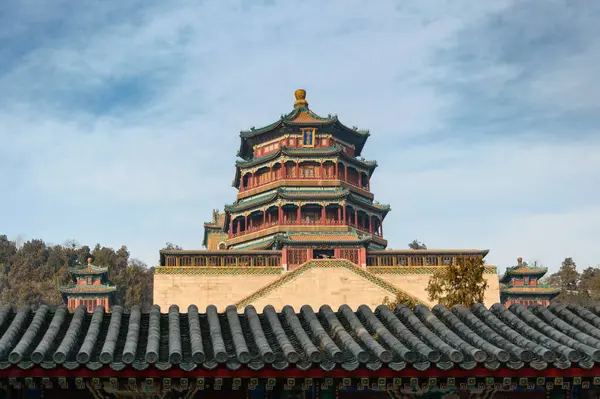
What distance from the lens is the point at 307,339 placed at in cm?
1084

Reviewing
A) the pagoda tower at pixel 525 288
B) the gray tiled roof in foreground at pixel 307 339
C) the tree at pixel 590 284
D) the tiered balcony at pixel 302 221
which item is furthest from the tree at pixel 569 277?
the gray tiled roof in foreground at pixel 307 339

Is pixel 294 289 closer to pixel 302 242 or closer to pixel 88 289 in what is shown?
pixel 302 242

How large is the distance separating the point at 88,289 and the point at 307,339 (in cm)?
4849

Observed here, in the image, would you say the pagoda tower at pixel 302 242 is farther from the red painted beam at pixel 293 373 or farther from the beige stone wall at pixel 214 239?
the red painted beam at pixel 293 373

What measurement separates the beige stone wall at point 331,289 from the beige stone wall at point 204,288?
2.66 metres

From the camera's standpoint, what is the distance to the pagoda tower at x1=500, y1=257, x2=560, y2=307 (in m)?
53.8

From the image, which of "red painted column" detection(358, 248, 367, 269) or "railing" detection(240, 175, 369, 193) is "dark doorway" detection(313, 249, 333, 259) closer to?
"red painted column" detection(358, 248, 367, 269)

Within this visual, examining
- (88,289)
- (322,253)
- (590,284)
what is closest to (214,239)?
(88,289)

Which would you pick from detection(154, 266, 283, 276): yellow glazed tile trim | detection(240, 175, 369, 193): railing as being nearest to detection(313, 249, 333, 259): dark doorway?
detection(154, 266, 283, 276): yellow glazed tile trim

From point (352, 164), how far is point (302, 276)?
11077 mm

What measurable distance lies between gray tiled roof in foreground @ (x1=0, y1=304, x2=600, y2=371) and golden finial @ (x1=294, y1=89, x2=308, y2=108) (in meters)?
42.5

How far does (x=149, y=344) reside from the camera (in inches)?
406

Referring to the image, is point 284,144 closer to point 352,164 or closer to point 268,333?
point 352,164

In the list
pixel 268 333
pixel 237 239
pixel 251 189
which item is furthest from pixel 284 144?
pixel 268 333
